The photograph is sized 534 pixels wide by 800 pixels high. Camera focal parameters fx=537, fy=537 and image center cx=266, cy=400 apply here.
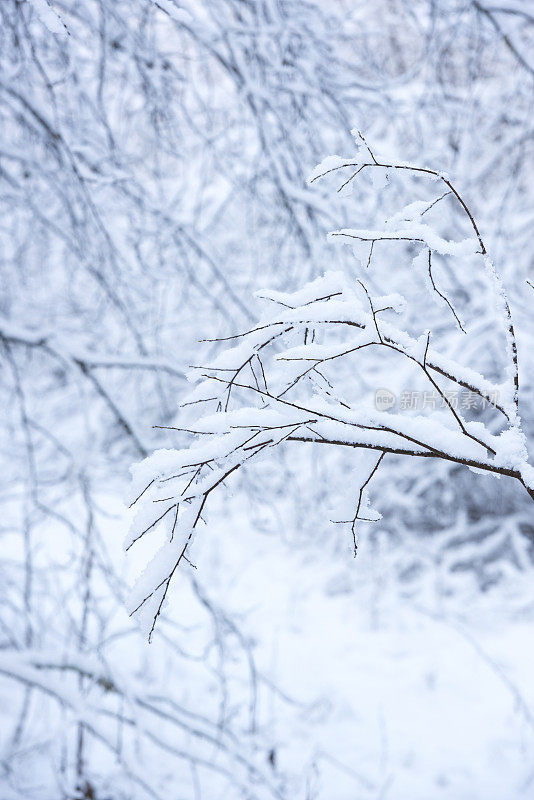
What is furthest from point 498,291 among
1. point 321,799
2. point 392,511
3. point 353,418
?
point 392,511

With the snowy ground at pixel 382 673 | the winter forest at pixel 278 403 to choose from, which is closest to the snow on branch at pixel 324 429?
the winter forest at pixel 278 403

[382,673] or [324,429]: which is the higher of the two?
[382,673]

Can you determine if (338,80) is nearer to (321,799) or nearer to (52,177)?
(52,177)

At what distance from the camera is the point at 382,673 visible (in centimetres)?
325

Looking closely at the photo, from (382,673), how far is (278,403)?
3.10 metres

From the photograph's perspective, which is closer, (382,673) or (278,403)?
(278,403)

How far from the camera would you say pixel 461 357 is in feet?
11.2

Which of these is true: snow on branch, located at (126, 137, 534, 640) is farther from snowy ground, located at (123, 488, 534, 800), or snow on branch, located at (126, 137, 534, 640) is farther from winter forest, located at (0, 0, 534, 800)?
snowy ground, located at (123, 488, 534, 800)

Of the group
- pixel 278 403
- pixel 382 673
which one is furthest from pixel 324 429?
pixel 382 673

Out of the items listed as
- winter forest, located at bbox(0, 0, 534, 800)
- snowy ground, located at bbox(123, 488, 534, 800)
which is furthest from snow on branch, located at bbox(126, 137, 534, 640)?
snowy ground, located at bbox(123, 488, 534, 800)

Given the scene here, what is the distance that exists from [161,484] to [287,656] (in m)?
3.08

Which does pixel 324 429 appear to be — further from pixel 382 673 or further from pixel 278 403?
pixel 382 673

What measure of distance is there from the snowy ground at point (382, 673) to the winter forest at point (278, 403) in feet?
0.06

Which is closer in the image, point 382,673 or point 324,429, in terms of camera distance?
point 324,429
